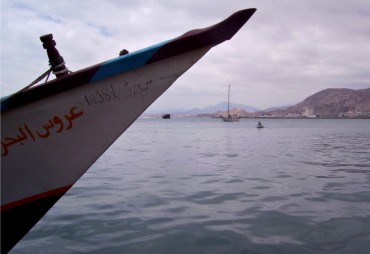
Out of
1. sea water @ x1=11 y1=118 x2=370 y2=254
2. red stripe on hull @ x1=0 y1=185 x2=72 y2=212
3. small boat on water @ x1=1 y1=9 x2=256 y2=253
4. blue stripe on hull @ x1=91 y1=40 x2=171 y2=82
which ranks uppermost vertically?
blue stripe on hull @ x1=91 y1=40 x2=171 y2=82

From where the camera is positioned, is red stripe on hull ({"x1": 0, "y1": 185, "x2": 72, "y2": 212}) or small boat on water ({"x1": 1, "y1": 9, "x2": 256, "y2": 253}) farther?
red stripe on hull ({"x1": 0, "y1": 185, "x2": 72, "y2": 212})

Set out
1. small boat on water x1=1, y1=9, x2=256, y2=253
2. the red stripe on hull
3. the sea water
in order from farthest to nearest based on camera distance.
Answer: the sea water
the red stripe on hull
small boat on water x1=1, y1=9, x2=256, y2=253

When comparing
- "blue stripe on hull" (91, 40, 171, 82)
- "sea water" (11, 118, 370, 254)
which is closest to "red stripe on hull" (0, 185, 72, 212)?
"blue stripe on hull" (91, 40, 171, 82)

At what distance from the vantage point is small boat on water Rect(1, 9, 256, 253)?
122 inches

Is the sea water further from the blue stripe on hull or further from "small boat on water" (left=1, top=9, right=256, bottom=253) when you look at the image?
the blue stripe on hull

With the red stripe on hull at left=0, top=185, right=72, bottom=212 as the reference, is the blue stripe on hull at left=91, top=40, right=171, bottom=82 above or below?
above

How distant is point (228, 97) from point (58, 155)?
120612 millimetres

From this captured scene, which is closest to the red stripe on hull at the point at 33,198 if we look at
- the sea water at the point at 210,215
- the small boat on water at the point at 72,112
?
the small boat on water at the point at 72,112

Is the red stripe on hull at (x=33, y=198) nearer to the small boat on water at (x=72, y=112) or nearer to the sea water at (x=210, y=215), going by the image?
the small boat on water at (x=72, y=112)

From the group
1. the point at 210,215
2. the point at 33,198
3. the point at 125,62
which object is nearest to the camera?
the point at 125,62

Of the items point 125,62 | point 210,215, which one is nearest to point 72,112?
point 125,62

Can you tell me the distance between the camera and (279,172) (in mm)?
14109

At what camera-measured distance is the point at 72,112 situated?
3219 mm

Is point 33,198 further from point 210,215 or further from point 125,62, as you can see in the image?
point 210,215
